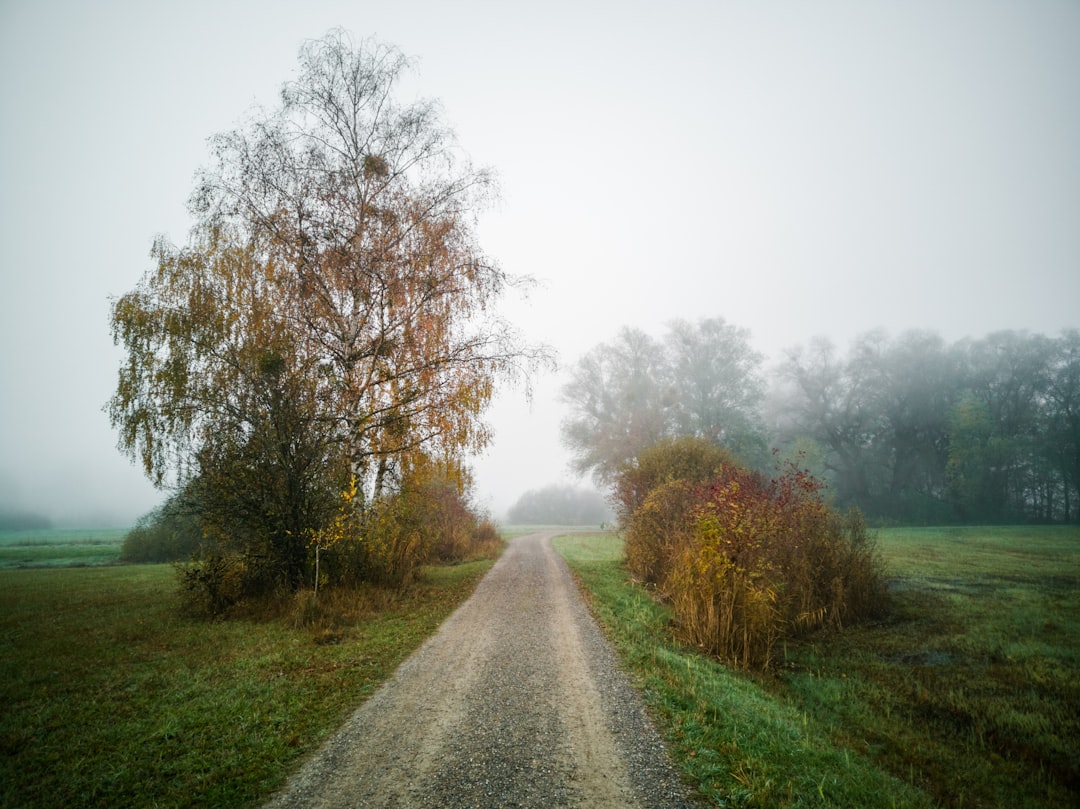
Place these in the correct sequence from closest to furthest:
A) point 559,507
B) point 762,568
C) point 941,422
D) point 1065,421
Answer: point 762,568 → point 1065,421 → point 941,422 → point 559,507

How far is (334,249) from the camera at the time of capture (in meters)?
11.2

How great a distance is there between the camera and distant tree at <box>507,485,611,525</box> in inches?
2938

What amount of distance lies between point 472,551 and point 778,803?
18492 millimetres

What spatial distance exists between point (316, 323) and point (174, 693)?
7881 millimetres

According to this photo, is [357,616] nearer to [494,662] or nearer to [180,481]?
[494,662]

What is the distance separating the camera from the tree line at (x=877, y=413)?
34.0 meters

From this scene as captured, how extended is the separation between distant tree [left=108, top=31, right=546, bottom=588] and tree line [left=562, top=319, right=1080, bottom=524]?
22074 millimetres

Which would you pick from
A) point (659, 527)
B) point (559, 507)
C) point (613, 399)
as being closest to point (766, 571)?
point (659, 527)

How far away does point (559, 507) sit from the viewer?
77.8m

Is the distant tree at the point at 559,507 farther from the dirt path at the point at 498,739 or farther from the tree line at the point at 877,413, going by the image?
the dirt path at the point at 498,739

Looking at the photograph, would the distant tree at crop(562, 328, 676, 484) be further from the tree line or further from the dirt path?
the dirt path

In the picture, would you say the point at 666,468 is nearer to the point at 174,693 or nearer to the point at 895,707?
the point at 895,707

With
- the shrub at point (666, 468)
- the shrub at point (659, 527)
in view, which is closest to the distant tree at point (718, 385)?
the shrub at point (666, 468)

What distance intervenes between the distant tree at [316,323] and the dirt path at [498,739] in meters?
5.05
